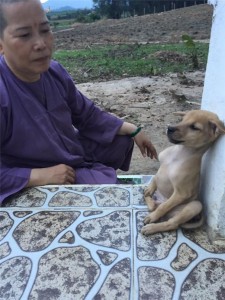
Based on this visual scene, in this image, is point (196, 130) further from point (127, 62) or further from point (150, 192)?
point (127, 62)

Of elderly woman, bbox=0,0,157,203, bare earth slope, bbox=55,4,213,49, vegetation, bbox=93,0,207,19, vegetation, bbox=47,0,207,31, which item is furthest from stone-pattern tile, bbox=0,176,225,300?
vegetation, bbox=93,0,207,19

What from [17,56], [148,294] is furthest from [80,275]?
[17,56]

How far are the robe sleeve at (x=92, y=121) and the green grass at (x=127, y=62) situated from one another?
500cm

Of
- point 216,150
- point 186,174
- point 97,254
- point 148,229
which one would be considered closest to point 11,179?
point 97,254

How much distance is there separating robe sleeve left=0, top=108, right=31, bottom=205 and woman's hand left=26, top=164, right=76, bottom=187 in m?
0.04

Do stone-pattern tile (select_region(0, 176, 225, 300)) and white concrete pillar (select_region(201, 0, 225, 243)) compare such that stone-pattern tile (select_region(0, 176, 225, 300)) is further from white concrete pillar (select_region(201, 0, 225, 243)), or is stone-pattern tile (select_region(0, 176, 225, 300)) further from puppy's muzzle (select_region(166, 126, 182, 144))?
puppy's muzzle (select_region(166, 126, 182, 144))

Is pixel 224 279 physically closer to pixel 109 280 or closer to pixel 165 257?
pixel 165 257

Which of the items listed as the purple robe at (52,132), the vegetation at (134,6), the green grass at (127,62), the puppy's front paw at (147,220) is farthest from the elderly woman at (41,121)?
the vegetation at (134,6)

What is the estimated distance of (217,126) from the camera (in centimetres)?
168

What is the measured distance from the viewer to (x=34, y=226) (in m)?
1.88

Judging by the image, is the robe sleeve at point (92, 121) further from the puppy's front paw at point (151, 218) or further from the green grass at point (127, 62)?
the green grass at point (127, 62)

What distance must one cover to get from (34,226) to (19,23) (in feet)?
3.07

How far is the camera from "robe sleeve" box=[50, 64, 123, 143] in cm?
245

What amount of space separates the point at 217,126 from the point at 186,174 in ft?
0.86
